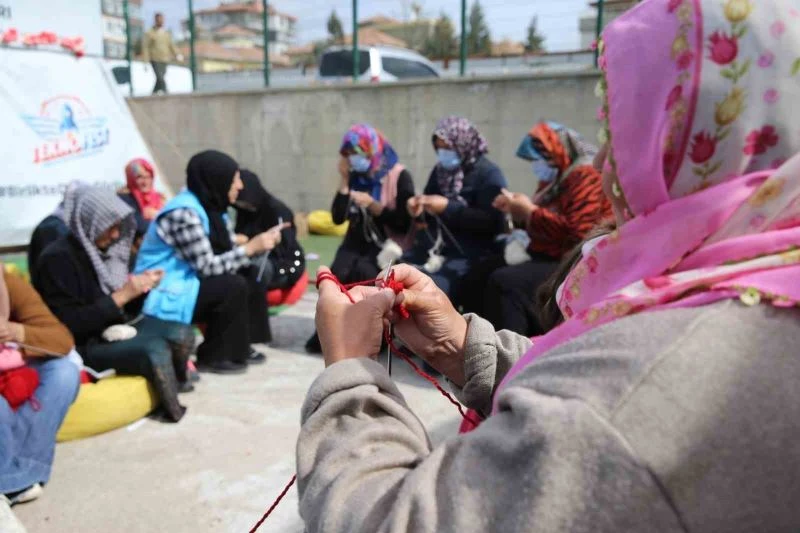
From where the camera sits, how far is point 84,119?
26.2 feet

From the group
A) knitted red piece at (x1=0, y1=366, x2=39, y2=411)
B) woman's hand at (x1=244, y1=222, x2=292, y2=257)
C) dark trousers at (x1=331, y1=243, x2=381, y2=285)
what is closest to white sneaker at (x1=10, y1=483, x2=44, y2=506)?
knitted red piece at (x1=0, y1=366, x2=39, y2=411)

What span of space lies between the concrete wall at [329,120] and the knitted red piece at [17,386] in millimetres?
5645

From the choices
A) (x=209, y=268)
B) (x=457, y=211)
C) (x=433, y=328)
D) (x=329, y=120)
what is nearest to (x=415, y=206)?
(x=457, y=211)

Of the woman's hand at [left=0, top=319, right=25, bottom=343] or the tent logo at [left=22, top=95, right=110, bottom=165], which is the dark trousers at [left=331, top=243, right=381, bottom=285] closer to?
the woman's hand at [left=0, top=319, right=25, bottom=343]

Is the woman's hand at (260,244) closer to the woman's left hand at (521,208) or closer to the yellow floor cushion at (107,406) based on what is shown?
the yellow floor cushion at (107,406)

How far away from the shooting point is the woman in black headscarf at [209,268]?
409cm

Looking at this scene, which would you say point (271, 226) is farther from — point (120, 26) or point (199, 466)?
point (120, 26)

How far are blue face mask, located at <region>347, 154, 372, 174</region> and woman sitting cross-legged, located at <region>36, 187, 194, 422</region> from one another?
1882 mm

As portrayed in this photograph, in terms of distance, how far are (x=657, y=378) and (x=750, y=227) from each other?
26cm

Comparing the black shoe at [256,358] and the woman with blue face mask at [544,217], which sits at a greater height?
the woman with blue face mask at [544,217]

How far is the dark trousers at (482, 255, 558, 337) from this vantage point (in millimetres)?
4125

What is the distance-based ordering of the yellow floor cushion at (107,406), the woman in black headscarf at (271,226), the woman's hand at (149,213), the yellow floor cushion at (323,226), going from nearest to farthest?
the yellow floor cushion at (107,406) → the woman in black headscarf at (271,226) → the woman's hand at (149,213) → the yellow floor cushion at (323,226)

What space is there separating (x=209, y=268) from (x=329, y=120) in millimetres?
5188

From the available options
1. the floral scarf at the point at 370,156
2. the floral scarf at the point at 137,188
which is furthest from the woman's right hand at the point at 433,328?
the floral scarf at the point at 137,188
